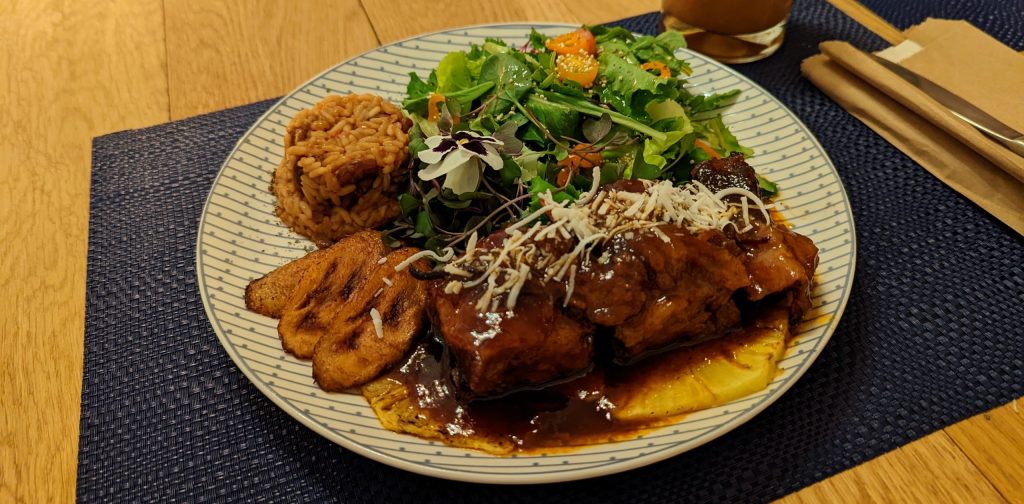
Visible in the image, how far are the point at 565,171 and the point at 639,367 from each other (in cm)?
82

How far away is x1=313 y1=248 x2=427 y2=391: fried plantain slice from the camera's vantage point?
6.73ft

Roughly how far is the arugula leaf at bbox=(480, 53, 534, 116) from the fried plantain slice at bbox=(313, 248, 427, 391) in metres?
0.82

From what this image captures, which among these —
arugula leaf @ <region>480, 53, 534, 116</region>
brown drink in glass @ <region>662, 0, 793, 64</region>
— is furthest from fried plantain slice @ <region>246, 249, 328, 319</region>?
brown drink in glass @ <region>662, 0, 793, 64</region>

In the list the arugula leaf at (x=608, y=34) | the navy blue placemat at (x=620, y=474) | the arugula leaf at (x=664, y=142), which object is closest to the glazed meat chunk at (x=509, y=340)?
the navy blue placemat at (x=620, y=474)

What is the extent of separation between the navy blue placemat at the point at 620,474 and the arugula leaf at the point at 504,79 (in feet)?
4.08

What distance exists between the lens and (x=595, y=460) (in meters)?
1.79

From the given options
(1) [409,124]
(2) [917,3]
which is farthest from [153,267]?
(2) [917,3]

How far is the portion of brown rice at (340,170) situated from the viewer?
8.20 feet

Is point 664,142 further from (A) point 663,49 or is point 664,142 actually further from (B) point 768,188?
(A) point 663,49

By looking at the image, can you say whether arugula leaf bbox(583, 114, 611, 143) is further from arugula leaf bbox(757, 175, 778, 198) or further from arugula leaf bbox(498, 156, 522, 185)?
arugula leaf bbox(757, 175, 778, 198)

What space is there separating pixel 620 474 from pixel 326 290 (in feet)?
3.61

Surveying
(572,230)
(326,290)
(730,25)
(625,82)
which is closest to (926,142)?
(730,25)

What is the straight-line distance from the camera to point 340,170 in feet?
8.11

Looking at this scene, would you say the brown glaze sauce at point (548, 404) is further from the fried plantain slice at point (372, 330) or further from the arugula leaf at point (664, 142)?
the arugula leaf at point (664, 142)
